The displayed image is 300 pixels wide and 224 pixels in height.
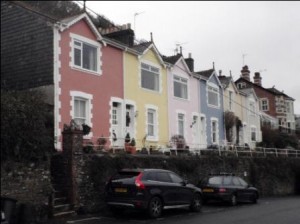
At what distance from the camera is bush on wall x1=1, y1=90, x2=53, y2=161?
51.8 ft

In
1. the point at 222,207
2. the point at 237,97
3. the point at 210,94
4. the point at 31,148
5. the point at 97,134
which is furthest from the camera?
the point at 237,97

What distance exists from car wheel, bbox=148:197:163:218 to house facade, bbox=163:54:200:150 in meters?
13.3

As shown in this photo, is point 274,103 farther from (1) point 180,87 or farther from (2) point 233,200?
(2) point 233,200

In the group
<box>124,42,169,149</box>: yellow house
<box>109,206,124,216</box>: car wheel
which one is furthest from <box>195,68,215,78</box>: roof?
<box>109,206,124,216</box>: car wheel

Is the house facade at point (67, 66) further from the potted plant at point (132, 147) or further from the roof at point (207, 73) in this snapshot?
the roof at point (207, 73)

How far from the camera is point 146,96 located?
95.7 feet

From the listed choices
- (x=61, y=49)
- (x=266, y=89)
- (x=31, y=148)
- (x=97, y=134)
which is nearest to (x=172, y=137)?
(x=97, y=134)

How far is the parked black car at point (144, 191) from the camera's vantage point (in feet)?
56.3

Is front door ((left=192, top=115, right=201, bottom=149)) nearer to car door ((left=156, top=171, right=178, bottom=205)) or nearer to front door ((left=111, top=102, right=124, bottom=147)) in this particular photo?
front door ((left=111, top=102, right=124, bottom=147))

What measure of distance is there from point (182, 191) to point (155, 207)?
1.95 metres

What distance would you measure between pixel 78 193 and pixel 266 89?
46.4 metres

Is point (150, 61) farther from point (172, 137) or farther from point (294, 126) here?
point (294, 126)

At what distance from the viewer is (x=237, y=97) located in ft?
141

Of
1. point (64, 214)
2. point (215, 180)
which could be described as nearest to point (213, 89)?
point (215, 180)
